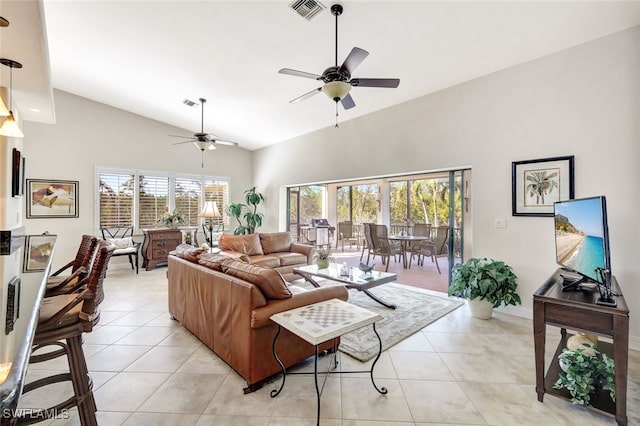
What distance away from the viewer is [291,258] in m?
5.26

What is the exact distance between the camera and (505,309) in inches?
146

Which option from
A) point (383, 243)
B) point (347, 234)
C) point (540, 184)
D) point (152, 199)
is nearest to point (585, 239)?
point (540, 184)

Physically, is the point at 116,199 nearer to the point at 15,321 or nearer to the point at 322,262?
the point at 322,262

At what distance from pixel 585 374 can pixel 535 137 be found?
2.66 meters

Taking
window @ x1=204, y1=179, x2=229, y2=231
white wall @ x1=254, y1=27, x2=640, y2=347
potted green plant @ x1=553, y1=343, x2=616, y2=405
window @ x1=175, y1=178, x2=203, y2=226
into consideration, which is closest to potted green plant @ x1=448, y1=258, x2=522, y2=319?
white wall @ x1=254, y1=27, x2=640, y2=347

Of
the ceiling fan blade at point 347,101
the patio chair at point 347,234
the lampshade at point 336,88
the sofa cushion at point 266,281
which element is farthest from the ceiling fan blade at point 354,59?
the patio chair at point 347,234

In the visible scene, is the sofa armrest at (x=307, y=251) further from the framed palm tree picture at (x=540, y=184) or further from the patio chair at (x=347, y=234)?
the framed palm tree picture at (x=540, y=184)

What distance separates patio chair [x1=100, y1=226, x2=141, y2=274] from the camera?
5814 mm

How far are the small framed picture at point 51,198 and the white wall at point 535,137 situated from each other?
6.04 metres

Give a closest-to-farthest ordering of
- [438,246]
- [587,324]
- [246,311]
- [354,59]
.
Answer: [587,324] < [246,311] < [354,59] < [438,246]

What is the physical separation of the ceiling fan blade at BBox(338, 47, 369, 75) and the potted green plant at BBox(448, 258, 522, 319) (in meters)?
2.79

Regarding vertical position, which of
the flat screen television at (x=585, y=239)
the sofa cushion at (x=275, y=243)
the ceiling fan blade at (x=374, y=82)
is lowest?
the sofa cushion at (x=275, y=243)

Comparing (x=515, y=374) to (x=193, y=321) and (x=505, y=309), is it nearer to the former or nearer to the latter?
(x=505, y=309)

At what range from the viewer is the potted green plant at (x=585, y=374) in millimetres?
1798
